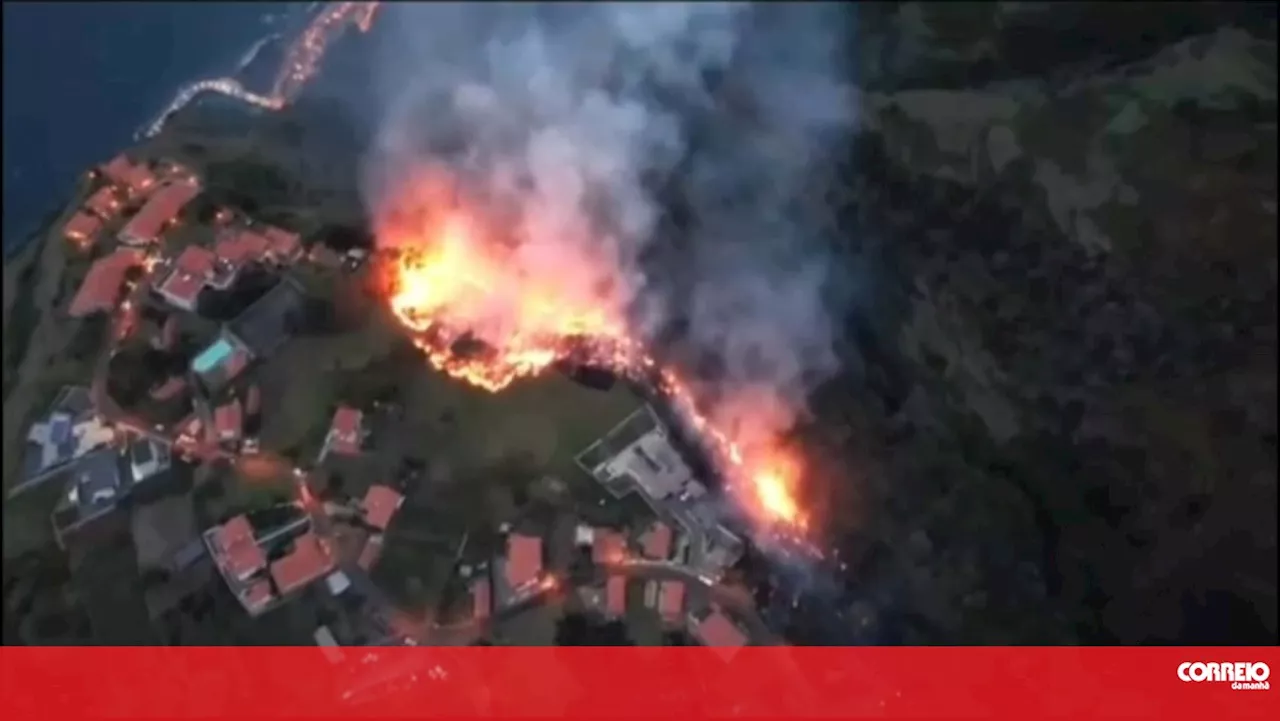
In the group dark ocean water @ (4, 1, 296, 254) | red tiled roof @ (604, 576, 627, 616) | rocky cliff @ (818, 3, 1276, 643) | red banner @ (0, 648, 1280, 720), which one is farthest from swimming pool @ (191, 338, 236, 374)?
rocky cliff @ (818, 3, 1276, 643)

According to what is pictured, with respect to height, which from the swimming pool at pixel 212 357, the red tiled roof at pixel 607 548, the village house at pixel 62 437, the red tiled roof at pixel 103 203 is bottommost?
the red tiled roof at pixel 607 548

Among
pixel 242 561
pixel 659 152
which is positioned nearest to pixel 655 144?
pixel 659 152

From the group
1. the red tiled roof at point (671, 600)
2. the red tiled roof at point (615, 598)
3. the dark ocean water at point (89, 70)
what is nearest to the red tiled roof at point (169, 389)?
the dark ocean water at point (89, 70)

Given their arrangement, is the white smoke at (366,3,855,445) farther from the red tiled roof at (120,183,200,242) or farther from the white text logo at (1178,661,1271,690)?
the white text logo at (1178,661,1271,690)

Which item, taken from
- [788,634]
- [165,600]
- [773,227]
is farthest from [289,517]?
[773,227]

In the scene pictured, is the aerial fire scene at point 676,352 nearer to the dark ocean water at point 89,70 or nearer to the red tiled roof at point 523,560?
the red tiled roof at point 523,560
